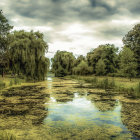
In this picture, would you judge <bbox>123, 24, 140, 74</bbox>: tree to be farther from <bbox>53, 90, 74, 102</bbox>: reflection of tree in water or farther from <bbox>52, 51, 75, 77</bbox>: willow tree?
<bbox>53, 90, 74, 102</bbox>: reflection of tree in water

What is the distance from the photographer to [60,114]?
5926mm

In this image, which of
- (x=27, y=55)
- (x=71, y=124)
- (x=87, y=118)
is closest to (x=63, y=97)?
(x=87, y=118)

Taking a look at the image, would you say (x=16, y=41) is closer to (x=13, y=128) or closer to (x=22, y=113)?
(x=22, y=113)

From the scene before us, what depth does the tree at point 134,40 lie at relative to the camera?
85.6 ft

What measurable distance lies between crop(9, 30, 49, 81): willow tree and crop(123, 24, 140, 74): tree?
637 inches

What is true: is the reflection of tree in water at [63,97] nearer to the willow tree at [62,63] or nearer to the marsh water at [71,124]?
the marsh water at [71,124]

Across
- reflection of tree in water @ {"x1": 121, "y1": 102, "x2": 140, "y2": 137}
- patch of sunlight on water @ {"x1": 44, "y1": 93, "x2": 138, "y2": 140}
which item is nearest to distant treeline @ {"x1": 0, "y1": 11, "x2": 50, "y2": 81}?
patch of sunlight on water @ {"x1": 44, "y1": 93, "x2": 138, "y2": 140}

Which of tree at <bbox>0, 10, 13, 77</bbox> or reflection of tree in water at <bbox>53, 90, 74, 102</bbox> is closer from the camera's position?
reflection of tree in water at <bbox>53, 90, 74, 102</bbox>

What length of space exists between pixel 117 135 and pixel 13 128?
9.44 ft

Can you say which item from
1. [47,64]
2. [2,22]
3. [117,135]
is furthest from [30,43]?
[117,135]

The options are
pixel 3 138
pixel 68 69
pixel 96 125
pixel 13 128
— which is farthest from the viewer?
pixel 68 69

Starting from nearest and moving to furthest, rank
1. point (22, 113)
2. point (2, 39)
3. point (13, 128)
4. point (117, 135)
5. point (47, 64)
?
point (117, 135) < point (13, 128) < point (22, 113) < point (47, 64) < point (2, 39)

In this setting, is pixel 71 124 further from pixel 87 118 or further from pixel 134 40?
pixel 134 40

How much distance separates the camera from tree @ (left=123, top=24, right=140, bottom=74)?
26.1 metres
